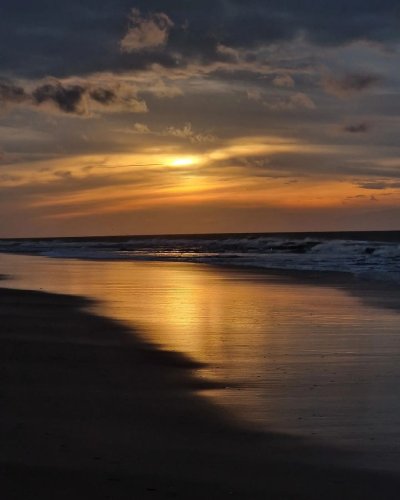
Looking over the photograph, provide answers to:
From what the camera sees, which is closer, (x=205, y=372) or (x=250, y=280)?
(x=205, y=372)

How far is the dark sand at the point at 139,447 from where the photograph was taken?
183 inches

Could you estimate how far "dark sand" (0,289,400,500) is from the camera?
466 cm

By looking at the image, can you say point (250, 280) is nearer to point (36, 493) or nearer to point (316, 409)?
point (316, 409)

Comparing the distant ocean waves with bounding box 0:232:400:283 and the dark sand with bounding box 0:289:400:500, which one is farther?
the distant ocean waves with bounding box 0:232:400:283

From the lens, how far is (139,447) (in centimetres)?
548

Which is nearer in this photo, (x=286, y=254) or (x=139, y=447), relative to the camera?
(x=139, y=447)

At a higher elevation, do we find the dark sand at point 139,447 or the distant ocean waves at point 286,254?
the distant ocean waves at point 286,254

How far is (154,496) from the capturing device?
4.54 m

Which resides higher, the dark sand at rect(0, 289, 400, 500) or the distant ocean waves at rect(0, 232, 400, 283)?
the distant ocean waves at rect(0, 232, 400, 283)

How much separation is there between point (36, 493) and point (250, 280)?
2015cm

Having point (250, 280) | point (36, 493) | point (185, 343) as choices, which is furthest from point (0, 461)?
point (250, 280)

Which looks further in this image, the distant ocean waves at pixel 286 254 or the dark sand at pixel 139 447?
the distant ocean waves at pixel 286 254

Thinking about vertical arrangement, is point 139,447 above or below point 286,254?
below

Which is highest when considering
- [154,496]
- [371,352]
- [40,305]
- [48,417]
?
[40,305]
